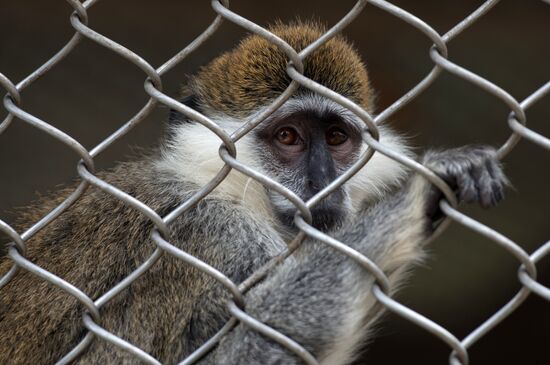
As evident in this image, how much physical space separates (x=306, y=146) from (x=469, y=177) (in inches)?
48.9

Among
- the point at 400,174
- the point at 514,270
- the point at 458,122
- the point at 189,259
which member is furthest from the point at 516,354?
the point at 189,259

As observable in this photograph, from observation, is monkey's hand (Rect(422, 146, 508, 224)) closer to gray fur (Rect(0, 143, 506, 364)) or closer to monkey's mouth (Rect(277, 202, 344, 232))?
gray fur (Rect(0, 143, 506, 364))

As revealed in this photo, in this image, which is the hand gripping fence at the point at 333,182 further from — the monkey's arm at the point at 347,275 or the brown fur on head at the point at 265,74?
the brown fur on head at the point at 265,74

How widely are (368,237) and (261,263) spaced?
1.91 feet

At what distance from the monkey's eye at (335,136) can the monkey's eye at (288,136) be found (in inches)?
5.1

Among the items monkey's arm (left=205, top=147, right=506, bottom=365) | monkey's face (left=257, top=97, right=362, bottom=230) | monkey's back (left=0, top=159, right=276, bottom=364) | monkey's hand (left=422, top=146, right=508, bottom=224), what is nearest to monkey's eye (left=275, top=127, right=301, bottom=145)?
monkey's face (left=257, top=97, right=362, bottom=230)

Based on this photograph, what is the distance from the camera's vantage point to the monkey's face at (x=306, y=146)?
313cm

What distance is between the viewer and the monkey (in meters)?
2.36

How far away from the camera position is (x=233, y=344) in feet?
8.49

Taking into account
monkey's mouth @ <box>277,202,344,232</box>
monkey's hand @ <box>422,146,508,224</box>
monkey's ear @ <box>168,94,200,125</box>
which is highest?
monkey's hand @ <box>422,146,508,224</box>

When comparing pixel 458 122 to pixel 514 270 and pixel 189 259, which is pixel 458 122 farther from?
pixel 189 259

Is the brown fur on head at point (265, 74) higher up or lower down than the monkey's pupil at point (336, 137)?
higher up

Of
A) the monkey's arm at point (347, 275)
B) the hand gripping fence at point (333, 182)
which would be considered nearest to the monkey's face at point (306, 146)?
the monkey's arm at point (347, 275)

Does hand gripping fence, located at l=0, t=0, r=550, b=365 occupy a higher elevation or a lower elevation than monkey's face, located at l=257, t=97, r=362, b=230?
higher
